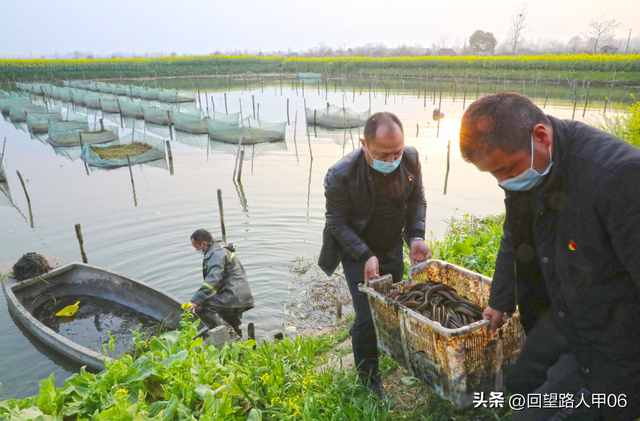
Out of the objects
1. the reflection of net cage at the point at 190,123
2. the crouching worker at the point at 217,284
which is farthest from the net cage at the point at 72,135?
the crouching worker at the point at 217,284

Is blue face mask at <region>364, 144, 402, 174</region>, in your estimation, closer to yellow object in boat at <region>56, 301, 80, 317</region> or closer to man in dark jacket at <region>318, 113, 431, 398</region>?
man in dark jacket at <region>318, 113, 431, 398</region>

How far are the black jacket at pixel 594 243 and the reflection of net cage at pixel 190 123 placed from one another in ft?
73.5

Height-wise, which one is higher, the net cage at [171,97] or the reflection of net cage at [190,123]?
the net cage at [171,97]

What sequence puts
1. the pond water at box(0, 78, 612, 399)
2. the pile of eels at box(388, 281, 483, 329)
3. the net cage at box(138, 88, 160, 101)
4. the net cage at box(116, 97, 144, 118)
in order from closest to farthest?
the pile of eels at box(388, 281, 483, 329)
the pond water at box(0, 78, 612, 399)
the net cage at box(116, 97, 144, 118)
the net cage at box(138, 88, 160, 101)

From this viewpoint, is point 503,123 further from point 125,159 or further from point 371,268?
point 125,159

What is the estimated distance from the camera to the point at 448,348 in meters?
2.52

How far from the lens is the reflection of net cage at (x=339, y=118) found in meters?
23.1

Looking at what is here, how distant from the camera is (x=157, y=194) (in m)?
13.5

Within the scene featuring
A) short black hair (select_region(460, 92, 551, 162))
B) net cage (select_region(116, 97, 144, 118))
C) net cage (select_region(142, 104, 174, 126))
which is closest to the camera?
short black hair (select_region(460, 92, 551, 162))

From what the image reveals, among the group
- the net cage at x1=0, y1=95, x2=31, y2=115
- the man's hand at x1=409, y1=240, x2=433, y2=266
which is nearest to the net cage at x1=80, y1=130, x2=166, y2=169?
the net cage at x1=0, y1=95, x2=31, y2=115

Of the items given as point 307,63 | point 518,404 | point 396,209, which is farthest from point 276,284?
point 307,63

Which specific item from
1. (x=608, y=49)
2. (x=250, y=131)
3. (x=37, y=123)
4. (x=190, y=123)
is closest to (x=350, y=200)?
(x=250, y=131)

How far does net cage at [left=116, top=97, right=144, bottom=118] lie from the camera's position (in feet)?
92.6

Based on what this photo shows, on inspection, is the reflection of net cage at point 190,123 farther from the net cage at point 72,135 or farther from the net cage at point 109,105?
the net cage at point 109,105
